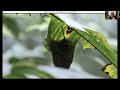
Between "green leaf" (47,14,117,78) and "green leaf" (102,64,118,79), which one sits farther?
"green leaf" (102,64,118,79)

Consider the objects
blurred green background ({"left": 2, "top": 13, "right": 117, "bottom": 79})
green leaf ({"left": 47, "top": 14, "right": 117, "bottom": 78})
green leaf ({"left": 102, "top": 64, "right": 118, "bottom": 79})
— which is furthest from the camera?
blurred green background ({"left": 2, "top": 13, "right": 117, "bottom": 79})

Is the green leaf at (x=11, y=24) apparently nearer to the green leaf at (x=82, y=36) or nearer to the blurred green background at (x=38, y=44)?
the blurred green background at (x=38, y=44)

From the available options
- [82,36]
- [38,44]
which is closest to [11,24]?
[38,44]

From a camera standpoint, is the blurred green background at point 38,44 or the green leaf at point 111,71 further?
the blurred green background at point 38,44

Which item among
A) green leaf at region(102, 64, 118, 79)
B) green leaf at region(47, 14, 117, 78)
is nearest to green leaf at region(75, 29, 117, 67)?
green leaf at region(47, 14, 117, 78)

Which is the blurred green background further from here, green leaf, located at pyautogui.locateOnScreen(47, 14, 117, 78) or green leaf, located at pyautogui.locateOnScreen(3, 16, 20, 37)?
green leaf, located at pyautogui.locateOnScreen(47, 14, 117, 78)

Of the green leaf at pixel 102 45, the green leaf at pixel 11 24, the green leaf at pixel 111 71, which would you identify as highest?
the green leaf at pixel 11 24

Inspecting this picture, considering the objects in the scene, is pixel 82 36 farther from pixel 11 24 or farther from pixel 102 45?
pixel 11 24

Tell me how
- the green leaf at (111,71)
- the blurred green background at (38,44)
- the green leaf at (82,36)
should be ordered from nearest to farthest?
the green leaf at (82,36) → the green leaf at (111,71) → the blurred green background at (38,44)

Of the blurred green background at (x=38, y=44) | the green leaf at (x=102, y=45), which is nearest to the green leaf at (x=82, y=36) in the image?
the green leaf at (x=102, y=45)

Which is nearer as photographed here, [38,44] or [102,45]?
[102,45]

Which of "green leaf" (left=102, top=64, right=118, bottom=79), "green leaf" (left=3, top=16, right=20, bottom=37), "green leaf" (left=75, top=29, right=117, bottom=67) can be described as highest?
"green leaf" (left=3, top=16, right=20, bottom=37)

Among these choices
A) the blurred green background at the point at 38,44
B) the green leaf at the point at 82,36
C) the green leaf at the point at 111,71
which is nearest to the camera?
the green leaf at the point at 82,36
